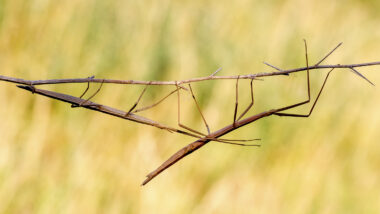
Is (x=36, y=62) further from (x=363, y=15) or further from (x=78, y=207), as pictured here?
(x=363, y=15)

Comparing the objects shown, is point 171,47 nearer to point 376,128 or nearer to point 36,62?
point 36,62

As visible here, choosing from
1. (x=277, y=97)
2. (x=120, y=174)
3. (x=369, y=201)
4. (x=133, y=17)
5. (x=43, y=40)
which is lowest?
(x=369, y=201)

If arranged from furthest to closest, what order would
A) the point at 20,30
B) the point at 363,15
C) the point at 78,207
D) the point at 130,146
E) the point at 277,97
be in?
1. the point at 363,15
2. the point at 277,97
3. the point at 20,30
4. the point at 130,146
5. the point at 78,207

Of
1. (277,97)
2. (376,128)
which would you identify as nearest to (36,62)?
(277,97)

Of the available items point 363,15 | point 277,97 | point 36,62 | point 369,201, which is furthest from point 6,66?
point 363,15

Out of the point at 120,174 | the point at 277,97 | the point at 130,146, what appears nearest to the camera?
the point at 120,174

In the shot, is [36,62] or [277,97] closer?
[36,62]

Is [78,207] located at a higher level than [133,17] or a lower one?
lower
